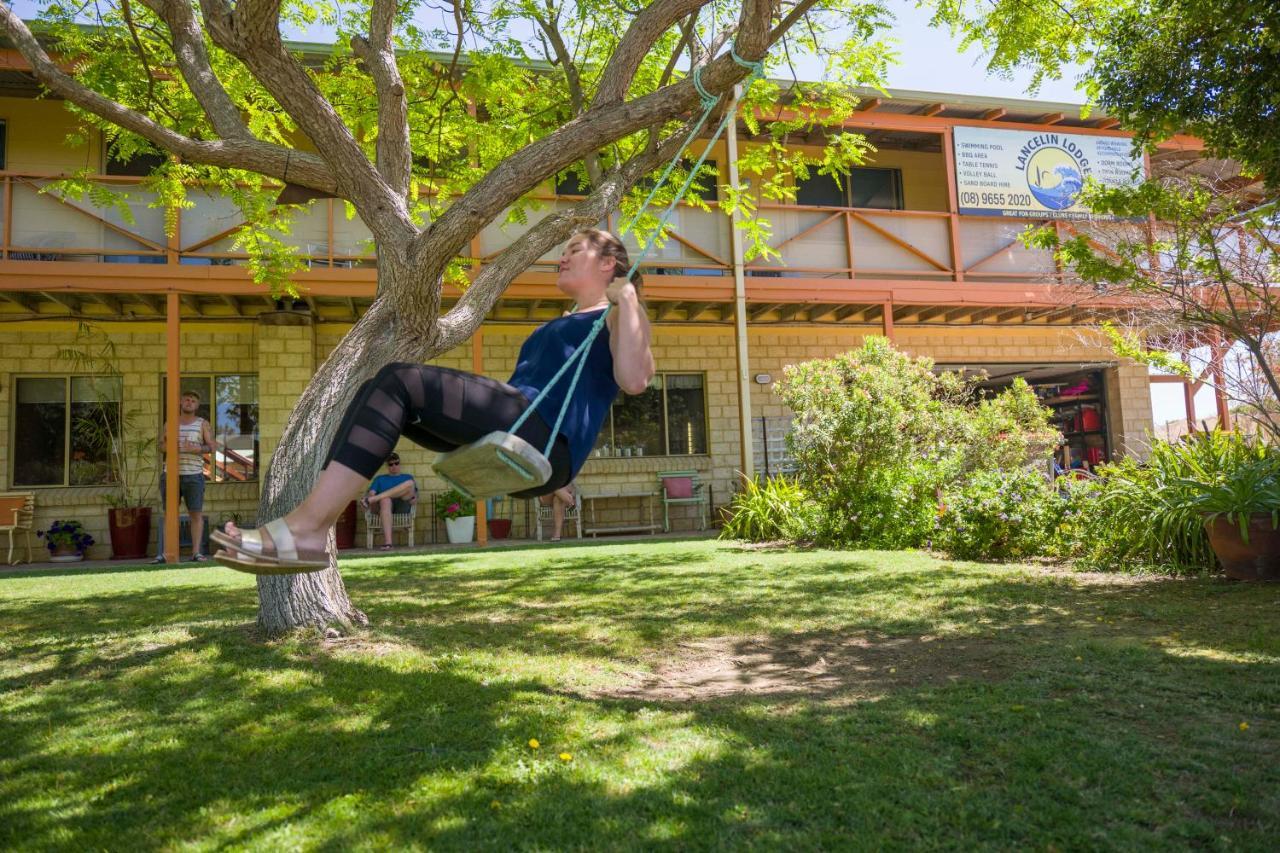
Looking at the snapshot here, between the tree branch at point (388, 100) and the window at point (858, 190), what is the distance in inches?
356

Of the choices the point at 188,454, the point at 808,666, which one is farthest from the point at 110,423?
the point at 808,666

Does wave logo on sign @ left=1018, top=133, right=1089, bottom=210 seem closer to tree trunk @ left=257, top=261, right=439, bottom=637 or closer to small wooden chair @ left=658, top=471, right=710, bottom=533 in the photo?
small wooden chair @ left=658, top=471, right=710, bottom=533

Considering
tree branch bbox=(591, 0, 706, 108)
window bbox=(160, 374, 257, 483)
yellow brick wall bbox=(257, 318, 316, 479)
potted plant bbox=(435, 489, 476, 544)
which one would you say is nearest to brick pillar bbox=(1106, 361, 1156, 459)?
potted plant bbox=(435, 489, 476, 544)

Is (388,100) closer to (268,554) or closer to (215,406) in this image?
(268,554)

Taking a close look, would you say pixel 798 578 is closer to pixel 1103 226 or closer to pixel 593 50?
pixel 1103 226

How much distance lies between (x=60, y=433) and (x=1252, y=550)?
12365mm

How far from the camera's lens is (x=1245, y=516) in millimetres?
5766

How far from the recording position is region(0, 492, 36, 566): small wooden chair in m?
9.84

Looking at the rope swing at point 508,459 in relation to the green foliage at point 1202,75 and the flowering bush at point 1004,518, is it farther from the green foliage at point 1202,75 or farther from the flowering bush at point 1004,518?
the flowering bush at point 1004,518

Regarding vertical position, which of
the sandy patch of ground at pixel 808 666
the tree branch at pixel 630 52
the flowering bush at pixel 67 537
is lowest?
the sandy patch of ground at pixel 808 666

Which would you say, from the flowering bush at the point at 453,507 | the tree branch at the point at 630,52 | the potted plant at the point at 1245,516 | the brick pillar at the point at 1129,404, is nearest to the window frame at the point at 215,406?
the flowering bush at the point at 453,507

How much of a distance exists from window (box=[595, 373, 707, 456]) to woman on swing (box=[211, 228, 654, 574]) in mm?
9173

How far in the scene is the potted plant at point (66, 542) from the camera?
396 inches

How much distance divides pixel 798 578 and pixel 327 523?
4.59 metres
